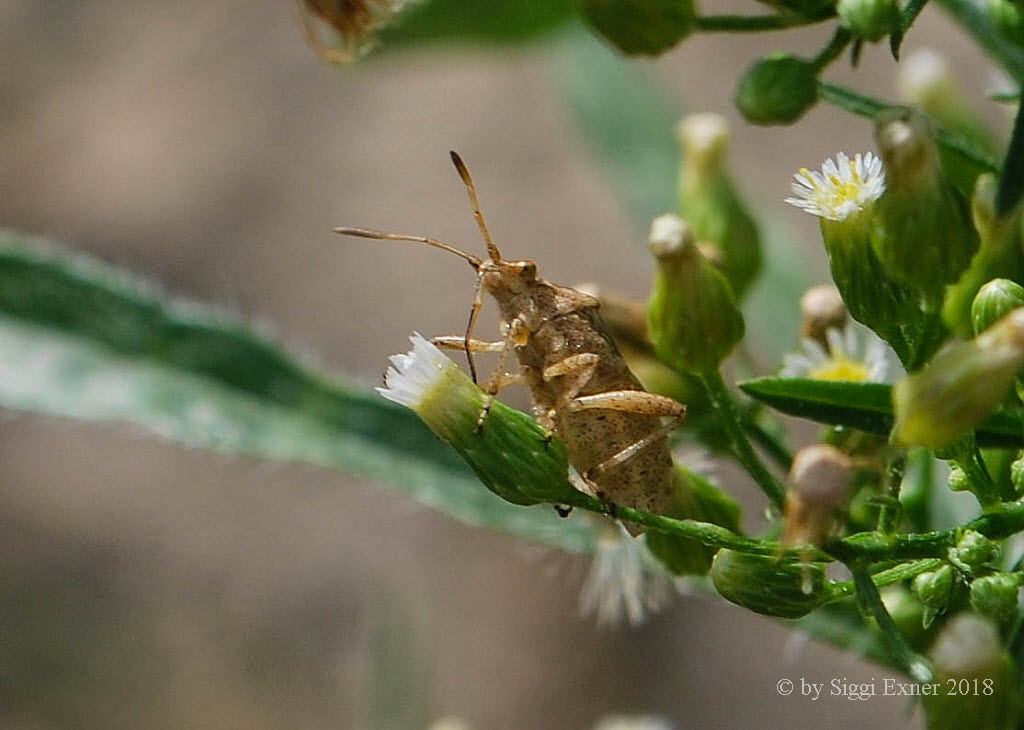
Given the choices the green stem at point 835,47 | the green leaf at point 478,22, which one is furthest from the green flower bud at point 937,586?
the green leaf at point 478,22

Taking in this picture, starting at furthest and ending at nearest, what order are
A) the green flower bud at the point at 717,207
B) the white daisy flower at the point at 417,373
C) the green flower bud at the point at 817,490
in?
the green flower bud at the point at 717,207 < the white daisy flower at the point at 417,373 < the green flower bud at the point at 817,490

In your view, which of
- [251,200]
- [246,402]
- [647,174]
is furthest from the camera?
[251,200]

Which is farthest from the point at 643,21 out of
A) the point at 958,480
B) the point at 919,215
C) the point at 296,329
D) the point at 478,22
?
the point at 296,329

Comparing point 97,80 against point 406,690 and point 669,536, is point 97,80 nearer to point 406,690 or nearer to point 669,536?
point 406,690

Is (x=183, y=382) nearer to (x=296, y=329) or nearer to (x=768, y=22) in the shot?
(x=768, y=22)

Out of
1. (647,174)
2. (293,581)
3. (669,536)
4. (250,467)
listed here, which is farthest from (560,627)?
(669,536)

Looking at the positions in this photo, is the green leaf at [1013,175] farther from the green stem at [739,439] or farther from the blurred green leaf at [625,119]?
the blurred green leaf at [625,119]
